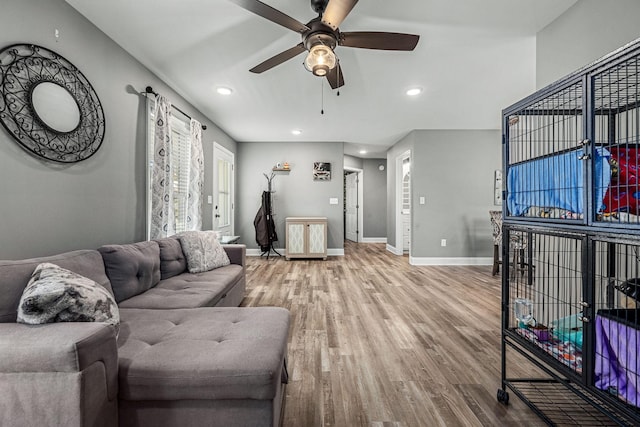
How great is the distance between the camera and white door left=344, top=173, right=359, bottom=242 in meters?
8.64

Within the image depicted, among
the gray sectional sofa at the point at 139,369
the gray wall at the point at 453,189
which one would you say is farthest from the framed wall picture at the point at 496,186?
the gray sectional sofa at the point at 139,369

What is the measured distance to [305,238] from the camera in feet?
18.8

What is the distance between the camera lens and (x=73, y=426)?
3.14 ft

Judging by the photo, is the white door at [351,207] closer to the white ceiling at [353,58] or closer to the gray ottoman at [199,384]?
the white ceiling at [353,58]

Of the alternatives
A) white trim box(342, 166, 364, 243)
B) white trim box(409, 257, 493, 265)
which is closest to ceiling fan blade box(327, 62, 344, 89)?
white trim box(409, 257, 493, 265)

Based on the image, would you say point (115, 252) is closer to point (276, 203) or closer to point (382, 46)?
point (382, 46)

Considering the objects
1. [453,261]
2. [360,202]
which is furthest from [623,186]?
[360,202]

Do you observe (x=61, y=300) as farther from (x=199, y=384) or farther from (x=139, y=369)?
(x=199, y=384)

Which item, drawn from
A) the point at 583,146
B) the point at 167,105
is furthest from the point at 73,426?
the point at 167,105

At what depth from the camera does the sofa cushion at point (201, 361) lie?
1091 mm

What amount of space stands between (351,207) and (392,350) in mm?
6811

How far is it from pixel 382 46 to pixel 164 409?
2342 millimetres

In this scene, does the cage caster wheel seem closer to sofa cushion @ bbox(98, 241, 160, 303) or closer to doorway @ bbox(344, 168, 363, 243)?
sofa cushion @ bbox(98, 241, 160, 303)

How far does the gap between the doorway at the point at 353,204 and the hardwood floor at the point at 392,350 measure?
14.2ft
